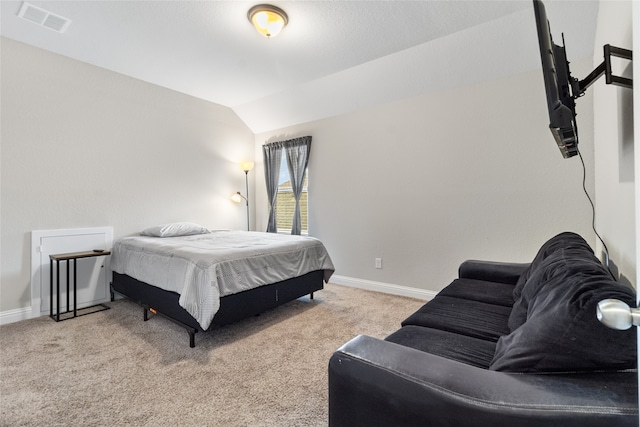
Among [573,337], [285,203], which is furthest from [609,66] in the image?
[285,203]

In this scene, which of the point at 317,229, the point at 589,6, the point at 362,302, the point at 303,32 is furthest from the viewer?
the point at 317,229

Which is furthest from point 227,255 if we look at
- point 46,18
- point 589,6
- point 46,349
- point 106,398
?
point 589,6

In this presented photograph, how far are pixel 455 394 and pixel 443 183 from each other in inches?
110

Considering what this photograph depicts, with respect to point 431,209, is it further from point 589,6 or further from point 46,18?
point 46,18

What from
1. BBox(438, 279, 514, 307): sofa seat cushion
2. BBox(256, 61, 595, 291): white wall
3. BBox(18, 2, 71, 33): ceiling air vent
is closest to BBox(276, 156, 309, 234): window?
BBox(256, 61, 595, 291): white wall

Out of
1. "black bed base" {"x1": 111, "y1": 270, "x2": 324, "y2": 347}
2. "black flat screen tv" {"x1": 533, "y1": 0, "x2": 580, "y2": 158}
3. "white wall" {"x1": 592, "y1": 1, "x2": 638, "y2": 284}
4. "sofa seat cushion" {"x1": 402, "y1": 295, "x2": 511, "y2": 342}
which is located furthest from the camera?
"black bed base" {"x1": 111, "y1": 270, "x2": 324, "y2": 347}

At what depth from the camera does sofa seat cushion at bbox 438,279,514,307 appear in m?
1.97

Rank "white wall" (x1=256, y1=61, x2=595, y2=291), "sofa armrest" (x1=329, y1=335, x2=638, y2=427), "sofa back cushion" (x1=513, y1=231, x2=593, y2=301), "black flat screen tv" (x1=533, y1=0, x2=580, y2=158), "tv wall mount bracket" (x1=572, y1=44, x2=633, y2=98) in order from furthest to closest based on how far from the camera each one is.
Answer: "white wall" (x1=256, y1=61, x2=595, y2=291), "sofa back cushion" (x1=513, y1=231, x2=593, y2=301), "black flat screen tv" (x1=533, y1=0, x2=580, y2=158), "tv wall mount bracket" (x1=572, y1=44, x2=633, y2=98), "sofa armrest" (x1=329, y1=335, x2=638, y2=427)

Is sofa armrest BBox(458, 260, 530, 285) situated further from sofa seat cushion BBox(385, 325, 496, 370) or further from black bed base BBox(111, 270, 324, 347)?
black bed base BBox(111, 270, 324, 347)

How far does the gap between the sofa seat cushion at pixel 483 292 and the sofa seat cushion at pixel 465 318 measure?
74mm

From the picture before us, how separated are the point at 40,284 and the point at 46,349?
103 cm

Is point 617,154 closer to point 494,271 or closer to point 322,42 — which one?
point 494,271

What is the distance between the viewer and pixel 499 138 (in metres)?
2.97

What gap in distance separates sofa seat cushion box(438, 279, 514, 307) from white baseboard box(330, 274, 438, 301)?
1119 mm
